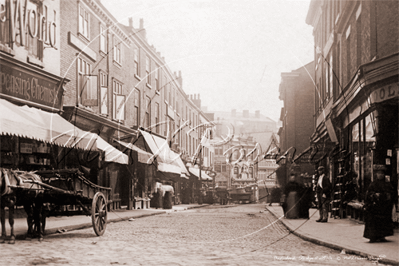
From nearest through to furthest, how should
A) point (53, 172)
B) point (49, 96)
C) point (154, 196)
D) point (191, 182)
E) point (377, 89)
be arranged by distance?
point (53, 172), point (377, 89), point (49, 96), point (154, 196), point (191, 182)

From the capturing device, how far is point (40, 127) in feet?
46.6

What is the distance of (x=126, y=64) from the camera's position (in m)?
24.6

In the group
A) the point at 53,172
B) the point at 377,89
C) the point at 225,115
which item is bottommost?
the point at 53,172

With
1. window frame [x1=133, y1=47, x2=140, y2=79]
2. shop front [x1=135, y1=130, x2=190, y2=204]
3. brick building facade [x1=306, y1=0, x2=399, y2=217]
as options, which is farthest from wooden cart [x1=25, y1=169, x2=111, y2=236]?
A: shop front [x1=135, y1=130, x2=190, y2=204]

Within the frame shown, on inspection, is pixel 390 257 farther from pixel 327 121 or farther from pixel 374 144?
pixel 327 121

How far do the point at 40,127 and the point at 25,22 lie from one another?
3585mm

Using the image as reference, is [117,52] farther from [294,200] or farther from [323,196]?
[323,196]

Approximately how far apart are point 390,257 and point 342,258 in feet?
2.27

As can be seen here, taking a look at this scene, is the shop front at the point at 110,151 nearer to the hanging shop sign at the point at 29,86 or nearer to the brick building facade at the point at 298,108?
the hanging shop sign at the point at 29,86

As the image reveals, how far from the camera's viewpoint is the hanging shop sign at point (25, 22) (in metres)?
14.6

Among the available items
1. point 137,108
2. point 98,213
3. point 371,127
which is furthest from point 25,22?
point 137,108

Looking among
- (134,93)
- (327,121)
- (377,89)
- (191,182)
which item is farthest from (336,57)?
(191,182)

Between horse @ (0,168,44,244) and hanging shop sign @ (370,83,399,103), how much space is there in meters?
8.17

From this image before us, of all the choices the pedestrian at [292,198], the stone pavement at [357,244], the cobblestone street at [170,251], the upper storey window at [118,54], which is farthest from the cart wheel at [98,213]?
the upper storey window at [118,54]
